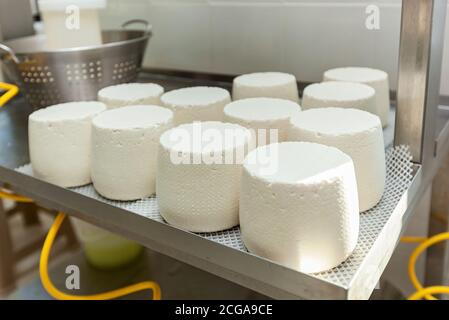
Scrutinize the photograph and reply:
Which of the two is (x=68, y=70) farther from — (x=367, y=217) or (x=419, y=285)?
(x=419, y=285)

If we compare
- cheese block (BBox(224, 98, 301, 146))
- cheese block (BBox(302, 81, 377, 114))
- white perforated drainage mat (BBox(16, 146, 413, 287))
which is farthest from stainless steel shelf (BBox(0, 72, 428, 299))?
cheese block (BBox(224, 98, 301, 146))

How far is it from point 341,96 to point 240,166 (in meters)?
0.34

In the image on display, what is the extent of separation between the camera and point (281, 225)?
654 mm

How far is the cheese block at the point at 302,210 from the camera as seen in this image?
642 mm

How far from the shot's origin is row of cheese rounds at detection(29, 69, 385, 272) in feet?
2.15

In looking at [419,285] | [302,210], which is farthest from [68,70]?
[419,285]

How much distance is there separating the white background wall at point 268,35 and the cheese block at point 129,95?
1.45ft

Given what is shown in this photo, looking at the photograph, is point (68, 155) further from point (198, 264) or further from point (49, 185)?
point (198, 264)

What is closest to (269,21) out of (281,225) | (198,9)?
(198,9)

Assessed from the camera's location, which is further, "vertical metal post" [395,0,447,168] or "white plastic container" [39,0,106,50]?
A: "white plastic container" [39,0,106,50]

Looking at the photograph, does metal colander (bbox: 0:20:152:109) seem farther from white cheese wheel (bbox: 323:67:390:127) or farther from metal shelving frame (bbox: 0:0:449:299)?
white cheese wheel (bbox: 323:67:390:127)

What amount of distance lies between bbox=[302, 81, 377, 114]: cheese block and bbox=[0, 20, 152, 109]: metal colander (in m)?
0.51

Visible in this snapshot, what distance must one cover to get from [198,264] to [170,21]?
42.3 inches

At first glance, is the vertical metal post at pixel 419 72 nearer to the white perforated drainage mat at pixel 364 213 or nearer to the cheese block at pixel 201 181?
the white perforated drainage mat at pixel 364 213
